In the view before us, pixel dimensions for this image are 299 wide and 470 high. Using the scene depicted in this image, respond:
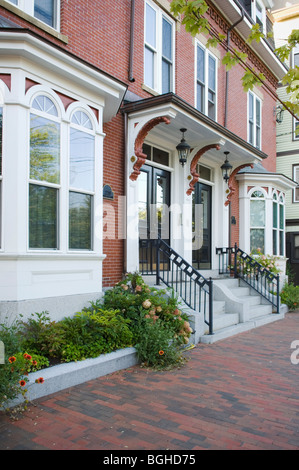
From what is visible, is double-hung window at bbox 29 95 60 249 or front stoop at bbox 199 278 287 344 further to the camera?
front stoop at bbox 199 278 287 344

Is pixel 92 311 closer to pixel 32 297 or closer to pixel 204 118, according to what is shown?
pixel 32 297

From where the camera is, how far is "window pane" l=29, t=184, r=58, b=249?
4.90 metres

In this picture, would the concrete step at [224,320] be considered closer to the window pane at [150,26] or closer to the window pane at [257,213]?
the window pane at [257,213]

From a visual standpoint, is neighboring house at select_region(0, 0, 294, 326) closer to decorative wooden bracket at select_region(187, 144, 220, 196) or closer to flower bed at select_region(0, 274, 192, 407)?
decorative wooden bracket at select_region(187, 144, 220, 196)

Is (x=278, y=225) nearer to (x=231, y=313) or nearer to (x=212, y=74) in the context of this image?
(x=212, y=74)

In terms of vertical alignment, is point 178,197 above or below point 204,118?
below

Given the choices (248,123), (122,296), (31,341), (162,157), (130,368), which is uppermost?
(248,123)

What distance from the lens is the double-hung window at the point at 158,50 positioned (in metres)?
8.46

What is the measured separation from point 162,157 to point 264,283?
14.2ft

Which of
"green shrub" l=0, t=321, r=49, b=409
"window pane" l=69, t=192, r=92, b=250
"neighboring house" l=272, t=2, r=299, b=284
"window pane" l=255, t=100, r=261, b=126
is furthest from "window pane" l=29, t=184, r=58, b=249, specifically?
"neighboring house" l=272, t=2, r=299, b=284

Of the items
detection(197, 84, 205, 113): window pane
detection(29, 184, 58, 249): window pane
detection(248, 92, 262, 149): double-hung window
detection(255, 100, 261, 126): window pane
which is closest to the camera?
detection(29, 184, 58, 249): window pane

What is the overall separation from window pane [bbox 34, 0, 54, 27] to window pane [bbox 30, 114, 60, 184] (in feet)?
7.62
